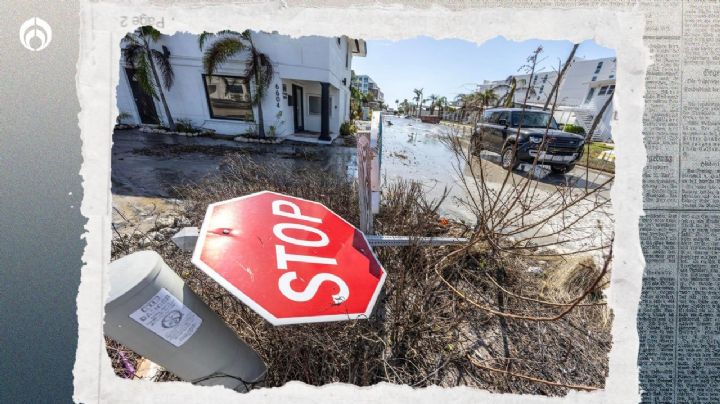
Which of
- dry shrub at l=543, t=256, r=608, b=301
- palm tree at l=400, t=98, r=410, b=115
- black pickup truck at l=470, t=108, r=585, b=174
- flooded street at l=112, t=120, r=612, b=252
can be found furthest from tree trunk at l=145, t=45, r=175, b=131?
palm tree at l=400, t=98, r=410, b=115

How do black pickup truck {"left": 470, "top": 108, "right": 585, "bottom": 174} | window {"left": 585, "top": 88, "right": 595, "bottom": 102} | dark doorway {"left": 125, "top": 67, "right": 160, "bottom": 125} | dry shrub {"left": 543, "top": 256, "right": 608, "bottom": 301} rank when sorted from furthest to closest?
window {"left": 585, "top": 88, "right": 595, "bottom": 102} → dark doorway {"left": 125, "top": 67, "right": 160, "bottom": 125} → black pickup truck {"left": 470, "top": 108, "right": 585, "bottom": 174} → dry shrub {"left": 543, "top": 256, "right": 608, "bottom": 301}

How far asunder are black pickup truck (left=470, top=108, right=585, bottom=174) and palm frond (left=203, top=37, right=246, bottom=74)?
25.3 feet

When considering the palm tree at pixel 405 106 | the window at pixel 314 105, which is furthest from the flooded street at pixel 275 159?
the palm tree at pixel 405 106

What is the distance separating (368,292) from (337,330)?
33.6 inches

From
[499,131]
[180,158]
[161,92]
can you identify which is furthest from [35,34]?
[161,92]

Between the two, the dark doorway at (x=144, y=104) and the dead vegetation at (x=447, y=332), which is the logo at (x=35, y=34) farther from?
the dark doorway at (x=144, y=104)

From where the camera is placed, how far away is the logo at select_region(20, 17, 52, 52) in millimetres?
975

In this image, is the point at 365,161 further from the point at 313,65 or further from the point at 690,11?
the point at 313,65

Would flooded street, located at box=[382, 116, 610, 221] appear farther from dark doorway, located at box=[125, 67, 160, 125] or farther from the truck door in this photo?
dark doorway, located at box=[125, 67, 160, 125]

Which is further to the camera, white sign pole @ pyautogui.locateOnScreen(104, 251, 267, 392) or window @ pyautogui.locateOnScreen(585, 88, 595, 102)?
window @ pyautogui.locateOnScreen(585, 88, 595, 102)

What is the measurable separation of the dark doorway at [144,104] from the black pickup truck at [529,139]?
38.6 ft

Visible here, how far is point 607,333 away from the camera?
1895mm

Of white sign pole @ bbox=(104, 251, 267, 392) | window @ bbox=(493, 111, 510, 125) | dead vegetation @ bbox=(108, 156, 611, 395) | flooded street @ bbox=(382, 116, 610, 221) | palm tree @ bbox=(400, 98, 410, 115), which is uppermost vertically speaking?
palm tree @ bbox=(400, 98, 410, 115)

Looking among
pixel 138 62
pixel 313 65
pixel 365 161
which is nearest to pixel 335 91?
pixel 313 65
